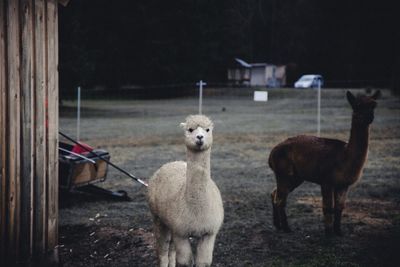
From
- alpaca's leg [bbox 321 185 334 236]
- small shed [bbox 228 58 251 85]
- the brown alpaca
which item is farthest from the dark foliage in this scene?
alpaca's leg [bbox 321 185 334 236]

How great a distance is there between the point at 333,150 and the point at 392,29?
133 feet

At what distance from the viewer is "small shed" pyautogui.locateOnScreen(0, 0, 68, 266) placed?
4.47m

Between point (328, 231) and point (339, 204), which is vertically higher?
point (339, 204)

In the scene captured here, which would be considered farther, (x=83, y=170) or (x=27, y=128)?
(x=83, y=170)

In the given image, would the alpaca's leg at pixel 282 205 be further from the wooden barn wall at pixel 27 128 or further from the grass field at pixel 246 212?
the wooden barn wall at pixel 27 128

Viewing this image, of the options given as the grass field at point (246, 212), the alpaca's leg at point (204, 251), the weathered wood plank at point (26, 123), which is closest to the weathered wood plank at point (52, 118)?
the weathered wood plank at point (26, 123)

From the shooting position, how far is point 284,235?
6.67 metres

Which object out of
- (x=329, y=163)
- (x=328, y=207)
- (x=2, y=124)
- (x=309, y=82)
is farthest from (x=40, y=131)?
(x=309, y=82)

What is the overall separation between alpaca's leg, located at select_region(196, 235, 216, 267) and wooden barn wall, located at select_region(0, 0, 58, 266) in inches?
63.2

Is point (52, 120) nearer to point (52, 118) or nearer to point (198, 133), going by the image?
point (52, 118)

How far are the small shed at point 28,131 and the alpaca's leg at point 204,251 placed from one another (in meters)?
1.60

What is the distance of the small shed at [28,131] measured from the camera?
4469 millimetres

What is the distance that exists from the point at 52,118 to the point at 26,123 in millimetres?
410

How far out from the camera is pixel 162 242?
507 cm
